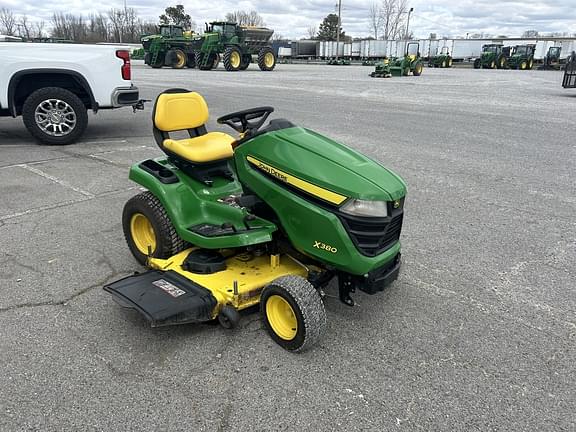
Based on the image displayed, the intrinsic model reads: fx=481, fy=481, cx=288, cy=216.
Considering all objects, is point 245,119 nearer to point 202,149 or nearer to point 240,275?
point 202,149

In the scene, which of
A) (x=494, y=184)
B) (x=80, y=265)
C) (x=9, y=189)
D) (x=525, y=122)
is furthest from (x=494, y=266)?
(x=525, y=122)

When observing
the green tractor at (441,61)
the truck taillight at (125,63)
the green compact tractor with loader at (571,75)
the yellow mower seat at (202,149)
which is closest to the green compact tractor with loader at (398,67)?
the green compact tractor with loader at (571,75)

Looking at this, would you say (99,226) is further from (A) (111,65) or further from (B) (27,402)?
(A) (111,65)

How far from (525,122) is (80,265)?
32.8 ft

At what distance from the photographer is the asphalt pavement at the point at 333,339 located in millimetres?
2330

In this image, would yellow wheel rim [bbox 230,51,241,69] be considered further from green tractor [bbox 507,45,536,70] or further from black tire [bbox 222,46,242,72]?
green tractor [bbox 507,45,536,70]

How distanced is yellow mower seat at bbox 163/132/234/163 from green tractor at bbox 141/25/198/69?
28.3 meters

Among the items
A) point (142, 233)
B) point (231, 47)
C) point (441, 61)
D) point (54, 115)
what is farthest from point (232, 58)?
point (142, 233)

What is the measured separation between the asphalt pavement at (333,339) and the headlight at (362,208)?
81cm

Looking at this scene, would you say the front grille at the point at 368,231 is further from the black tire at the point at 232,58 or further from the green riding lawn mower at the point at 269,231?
the black tire at the point at 232,58

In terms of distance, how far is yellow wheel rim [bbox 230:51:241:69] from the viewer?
91.8 ft

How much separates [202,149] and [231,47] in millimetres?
26739

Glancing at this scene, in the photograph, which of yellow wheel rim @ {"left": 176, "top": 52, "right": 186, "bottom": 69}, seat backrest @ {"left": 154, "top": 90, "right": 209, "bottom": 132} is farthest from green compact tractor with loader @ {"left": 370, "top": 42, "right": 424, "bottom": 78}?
seat backrest @ {"left": 154, "top": 90, "right": 209, "bottom": 132}

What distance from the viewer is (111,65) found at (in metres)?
7.82
